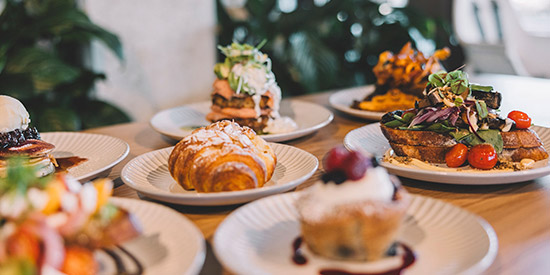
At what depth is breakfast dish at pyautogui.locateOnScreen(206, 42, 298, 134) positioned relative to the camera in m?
2.05

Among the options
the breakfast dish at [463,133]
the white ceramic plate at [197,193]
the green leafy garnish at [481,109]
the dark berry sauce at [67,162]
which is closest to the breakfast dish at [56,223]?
the white ceramic plate at [197,193]

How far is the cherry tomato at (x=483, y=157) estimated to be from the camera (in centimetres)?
143

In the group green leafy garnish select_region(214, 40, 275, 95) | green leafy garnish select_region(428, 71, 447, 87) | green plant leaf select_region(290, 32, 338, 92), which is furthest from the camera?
green plant leaf select_region(290, 32, 338, 92)

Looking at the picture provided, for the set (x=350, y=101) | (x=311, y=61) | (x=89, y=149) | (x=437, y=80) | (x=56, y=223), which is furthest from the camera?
(x=311, y=61)

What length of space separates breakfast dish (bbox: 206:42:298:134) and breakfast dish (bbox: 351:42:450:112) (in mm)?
442

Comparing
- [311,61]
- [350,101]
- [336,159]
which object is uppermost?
[336,159]

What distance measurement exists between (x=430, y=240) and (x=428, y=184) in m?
0.44

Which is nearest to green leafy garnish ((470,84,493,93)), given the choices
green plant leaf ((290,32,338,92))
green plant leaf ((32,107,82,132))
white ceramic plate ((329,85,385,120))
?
white ceramic plate ((329,85,385,120))

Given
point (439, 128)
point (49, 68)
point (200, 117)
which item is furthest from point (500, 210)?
point (49, 68)

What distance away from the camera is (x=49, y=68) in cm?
315

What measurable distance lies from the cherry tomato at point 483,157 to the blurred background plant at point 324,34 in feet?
9.39

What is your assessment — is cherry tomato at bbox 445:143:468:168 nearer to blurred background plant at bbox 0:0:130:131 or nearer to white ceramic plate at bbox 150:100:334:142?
white ceramic plate at bbox 150:100:334:142

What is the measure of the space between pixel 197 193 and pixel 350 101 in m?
1.45

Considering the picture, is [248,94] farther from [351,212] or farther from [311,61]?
[311,61]
